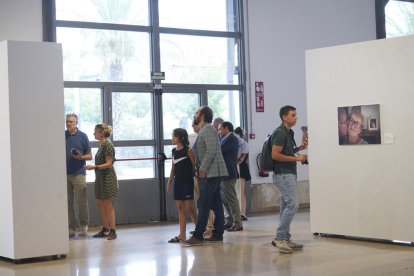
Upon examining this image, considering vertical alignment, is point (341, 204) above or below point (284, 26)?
below

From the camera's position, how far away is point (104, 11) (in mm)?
10703

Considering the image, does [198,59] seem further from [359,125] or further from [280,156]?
[280,156]

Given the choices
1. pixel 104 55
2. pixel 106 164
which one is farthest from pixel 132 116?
pixel 106 164

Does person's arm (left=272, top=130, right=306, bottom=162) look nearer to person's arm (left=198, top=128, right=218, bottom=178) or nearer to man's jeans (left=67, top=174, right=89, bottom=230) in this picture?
person's arm (left=198, top=128, right=218, bottom=178)

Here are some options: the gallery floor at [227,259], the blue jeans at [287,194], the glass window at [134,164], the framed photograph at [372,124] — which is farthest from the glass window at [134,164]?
the framed photograph at [372,124]

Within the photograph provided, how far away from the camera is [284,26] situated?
1229cm

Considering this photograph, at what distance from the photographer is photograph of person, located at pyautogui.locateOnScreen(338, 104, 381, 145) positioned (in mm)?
7789

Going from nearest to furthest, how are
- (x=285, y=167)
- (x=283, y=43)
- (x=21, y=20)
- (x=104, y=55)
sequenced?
1. (x=285, y=167)
2. (x=21, y=20)
3. (x=104, y=55)
4. (x=283, y=43)

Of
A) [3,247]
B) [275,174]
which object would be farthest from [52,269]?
[275,174]

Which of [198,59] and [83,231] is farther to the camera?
[198,59]

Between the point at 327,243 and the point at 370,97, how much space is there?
1698 mm

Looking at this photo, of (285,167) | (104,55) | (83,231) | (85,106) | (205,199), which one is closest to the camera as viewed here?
(285,167)

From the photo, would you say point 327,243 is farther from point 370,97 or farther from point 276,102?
point 276,102

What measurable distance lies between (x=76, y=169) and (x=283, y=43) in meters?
4.87
